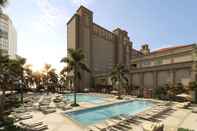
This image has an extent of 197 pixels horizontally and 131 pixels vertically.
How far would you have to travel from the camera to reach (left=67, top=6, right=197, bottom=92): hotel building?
31844 mm

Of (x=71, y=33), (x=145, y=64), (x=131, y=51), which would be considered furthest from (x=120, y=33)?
(x=145, y=64)

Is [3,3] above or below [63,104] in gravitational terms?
above

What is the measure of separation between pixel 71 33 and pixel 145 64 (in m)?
32.9

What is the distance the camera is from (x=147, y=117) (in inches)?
607

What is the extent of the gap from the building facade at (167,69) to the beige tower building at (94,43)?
13.0 m

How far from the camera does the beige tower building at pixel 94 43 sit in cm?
5866

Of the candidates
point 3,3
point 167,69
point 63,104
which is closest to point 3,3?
point 3,3

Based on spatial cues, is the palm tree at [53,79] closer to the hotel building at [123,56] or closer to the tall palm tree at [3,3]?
the hotel building at [123,56]

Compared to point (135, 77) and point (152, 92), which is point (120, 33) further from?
point (152, 92)

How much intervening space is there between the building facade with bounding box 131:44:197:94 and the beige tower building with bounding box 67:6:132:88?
12961 mm

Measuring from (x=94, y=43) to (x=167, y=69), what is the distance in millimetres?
36762

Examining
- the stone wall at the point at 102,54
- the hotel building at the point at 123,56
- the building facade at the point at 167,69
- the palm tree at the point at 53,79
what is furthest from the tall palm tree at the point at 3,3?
the stone wall at the point at 102,54

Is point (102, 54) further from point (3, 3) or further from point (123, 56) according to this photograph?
point (3, 3)

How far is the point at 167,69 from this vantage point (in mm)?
32844
